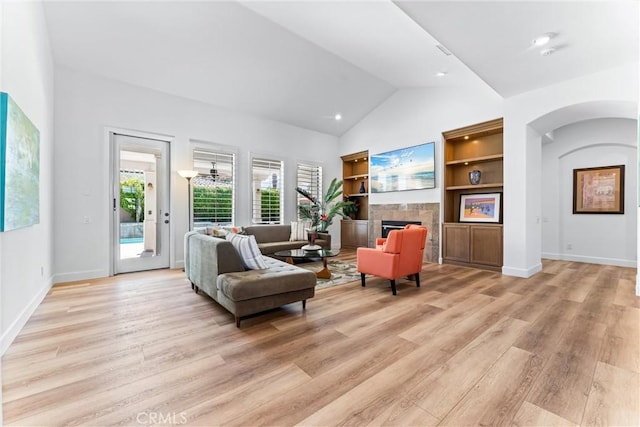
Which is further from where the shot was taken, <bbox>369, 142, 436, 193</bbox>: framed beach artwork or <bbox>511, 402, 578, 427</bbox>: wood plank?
<bbox>369, 142, 436, 193</bbox>: framed beach artwork

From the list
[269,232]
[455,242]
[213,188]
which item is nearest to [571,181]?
[455,242]

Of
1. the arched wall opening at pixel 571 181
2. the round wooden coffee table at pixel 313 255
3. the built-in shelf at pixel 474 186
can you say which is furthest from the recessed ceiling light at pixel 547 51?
the round wooden coffee table at pixel 313 255

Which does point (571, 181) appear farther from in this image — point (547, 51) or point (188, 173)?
point (188, 173)

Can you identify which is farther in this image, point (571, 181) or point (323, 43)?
point (571, 181)

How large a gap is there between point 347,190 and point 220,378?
7017 mm

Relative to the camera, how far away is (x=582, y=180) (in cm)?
593

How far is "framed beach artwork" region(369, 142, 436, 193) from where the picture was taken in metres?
6.16

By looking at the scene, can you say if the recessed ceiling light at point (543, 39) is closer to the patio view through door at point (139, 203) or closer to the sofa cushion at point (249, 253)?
the sofa cushion at point (249, 253)

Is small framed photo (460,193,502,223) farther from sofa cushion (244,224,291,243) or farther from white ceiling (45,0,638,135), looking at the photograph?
sofa cushion (244,224,291,243)

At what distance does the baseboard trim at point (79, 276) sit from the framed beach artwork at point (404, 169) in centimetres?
595

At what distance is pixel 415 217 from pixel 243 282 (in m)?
4.79

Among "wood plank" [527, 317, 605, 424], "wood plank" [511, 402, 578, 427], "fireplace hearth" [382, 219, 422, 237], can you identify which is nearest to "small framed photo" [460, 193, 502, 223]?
"fireplace hearth" [382, 219, 422, 237]

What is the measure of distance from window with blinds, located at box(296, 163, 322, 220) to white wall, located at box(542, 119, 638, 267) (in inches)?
214

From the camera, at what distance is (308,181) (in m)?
7.67
